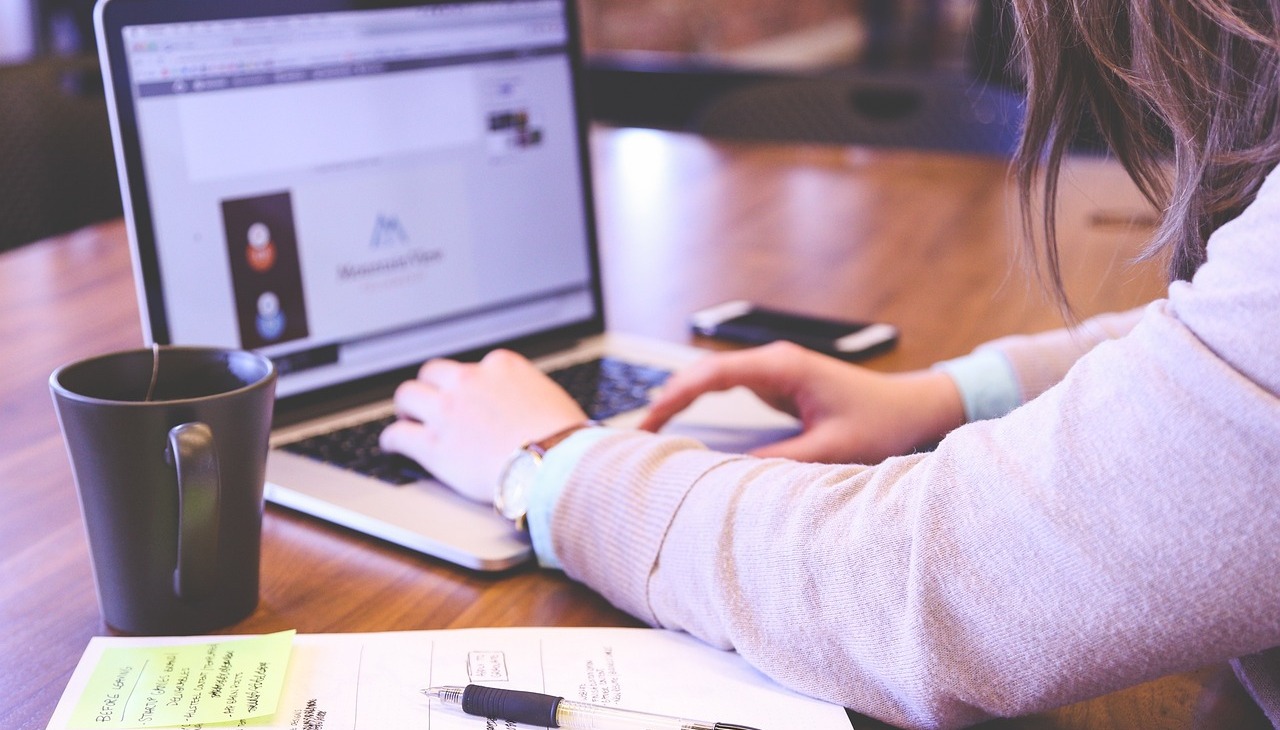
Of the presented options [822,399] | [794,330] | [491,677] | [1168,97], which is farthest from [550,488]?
[794,330]

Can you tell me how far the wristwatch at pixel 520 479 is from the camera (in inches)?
24.7

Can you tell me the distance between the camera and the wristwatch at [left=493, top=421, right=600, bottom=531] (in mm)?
627

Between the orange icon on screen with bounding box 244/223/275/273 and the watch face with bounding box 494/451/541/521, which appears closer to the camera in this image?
the watch face with bounding box 494/451/541/521

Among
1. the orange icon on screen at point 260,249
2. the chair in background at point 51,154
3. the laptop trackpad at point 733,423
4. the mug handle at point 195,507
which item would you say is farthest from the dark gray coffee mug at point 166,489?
the chair in background at point 51,154

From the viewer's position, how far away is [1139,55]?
499 mm

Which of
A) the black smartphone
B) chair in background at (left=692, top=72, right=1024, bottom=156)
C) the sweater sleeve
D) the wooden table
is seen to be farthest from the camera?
chair in background at (left=692, top=72, right=1024, bottom=156)

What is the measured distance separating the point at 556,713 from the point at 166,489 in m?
0.20

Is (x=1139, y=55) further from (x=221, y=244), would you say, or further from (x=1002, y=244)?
(x=1002, y=244)

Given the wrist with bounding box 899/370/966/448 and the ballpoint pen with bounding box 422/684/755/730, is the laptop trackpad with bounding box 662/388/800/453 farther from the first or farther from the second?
the ballpoint pen with bounding box 422/684/755/730

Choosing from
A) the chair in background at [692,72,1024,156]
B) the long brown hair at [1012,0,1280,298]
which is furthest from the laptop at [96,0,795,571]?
the chair in background at [692,72,1024,156]

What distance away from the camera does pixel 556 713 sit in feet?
1.55

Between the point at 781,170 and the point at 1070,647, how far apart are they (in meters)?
1.42

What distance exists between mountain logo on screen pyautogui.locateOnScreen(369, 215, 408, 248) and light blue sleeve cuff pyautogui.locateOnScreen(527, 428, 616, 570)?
29 cm

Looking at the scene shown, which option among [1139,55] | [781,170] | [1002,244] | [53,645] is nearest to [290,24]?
[53,645]
